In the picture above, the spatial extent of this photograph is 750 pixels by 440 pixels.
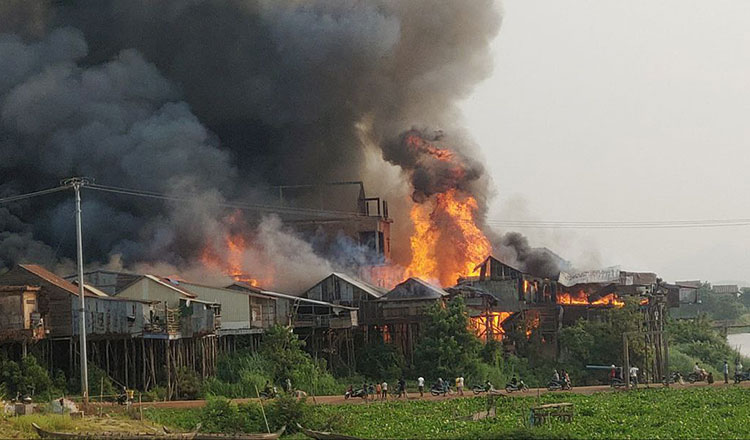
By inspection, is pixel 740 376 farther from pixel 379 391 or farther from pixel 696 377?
pixel 379 391

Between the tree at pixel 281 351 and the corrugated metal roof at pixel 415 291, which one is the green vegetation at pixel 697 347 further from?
the tree at pixel 281 351

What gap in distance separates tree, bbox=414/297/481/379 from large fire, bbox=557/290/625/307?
13.3m

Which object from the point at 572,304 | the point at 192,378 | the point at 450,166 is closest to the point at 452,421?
the point at 192,378

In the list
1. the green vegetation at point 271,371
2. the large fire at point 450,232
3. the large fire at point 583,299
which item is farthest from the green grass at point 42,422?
the large fire at point 450,232

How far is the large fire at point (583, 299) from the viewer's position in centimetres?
6944

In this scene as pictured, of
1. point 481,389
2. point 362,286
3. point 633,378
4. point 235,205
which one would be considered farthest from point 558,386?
point 235,205

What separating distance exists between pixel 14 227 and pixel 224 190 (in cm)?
1386

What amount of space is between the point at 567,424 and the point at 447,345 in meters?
21.8

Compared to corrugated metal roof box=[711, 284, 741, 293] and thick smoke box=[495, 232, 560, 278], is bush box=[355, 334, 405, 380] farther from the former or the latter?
corrugated metal roof box=[711, 284, 741, 293]

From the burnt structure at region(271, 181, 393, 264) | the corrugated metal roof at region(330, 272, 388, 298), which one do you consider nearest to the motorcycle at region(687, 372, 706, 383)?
the corrugated metal roof at region(330, 272, 388, 298)

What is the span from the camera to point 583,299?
71312mm

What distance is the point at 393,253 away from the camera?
83125mm

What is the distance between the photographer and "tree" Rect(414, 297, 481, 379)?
57.1 metres

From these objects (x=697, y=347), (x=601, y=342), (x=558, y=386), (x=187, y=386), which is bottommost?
(x=558, y=386)
